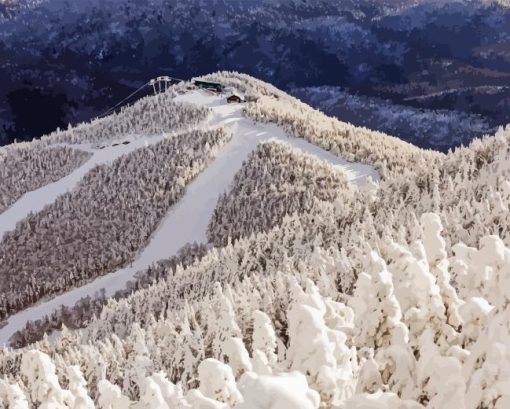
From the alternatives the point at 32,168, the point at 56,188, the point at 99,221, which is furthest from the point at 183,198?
the point at 32,168

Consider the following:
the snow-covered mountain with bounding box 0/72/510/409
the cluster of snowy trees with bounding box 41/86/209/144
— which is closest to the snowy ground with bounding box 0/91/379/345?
the snow-covered mountain with bounding box 0/72/510/409

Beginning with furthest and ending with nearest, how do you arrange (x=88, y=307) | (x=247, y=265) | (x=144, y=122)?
1. (x=144, y=122)
2. (x=88, y=307)
3. (x=247, y=265)

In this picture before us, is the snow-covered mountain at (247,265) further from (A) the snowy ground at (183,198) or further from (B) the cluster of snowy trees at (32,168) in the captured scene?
(B) the cluster of snowy trees at (32,168)

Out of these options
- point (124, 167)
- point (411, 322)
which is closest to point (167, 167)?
point (124, 167)

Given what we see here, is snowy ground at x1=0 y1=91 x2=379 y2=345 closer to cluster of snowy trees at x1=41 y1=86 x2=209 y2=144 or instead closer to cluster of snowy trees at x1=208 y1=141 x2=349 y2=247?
cluster of snowy trees at x1=208 y1=141 x2=349 y2=247

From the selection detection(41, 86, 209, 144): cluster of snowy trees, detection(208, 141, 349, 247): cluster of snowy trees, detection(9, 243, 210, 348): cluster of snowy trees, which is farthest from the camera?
detection(41, 86, 209, 144): cluster of snowy trees

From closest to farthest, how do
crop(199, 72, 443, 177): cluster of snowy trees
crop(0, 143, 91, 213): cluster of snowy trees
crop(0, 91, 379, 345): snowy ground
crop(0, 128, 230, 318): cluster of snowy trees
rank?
crop(0, 91, 379, 345): snowy ground < crop(0, 128, 230, 318): cluster of snowy trees < crop(199, 72, 443, 177): cluster of snowy trees < crop(0, 143, 91, 213): cluster of snowy trees

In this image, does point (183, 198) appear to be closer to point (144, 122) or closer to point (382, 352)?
point (144, 122)
